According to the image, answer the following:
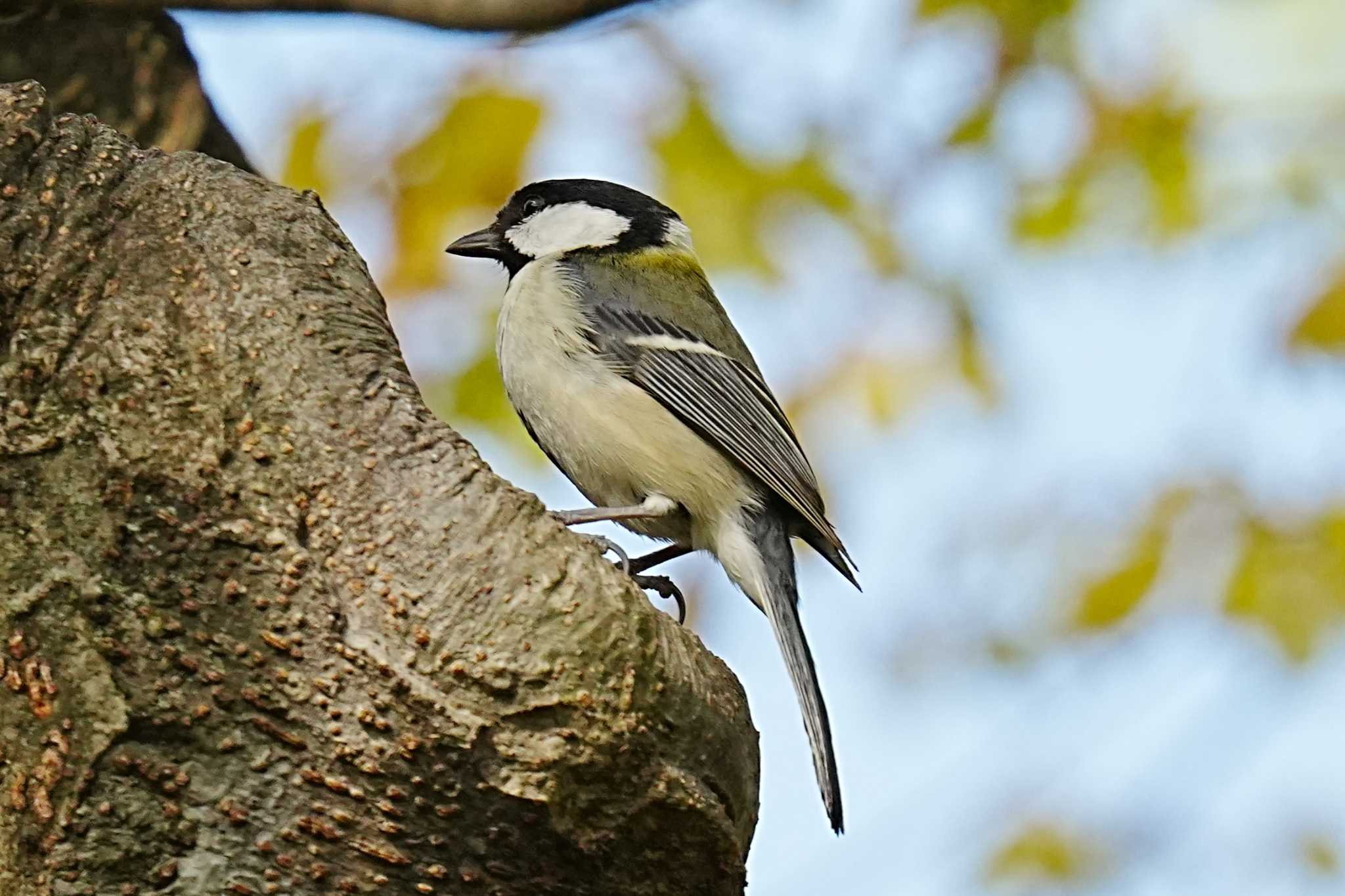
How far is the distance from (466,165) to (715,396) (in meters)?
1.25

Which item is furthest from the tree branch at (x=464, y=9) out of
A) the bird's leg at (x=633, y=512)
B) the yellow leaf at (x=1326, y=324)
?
the yellow leaf at (x=1326, y=324)

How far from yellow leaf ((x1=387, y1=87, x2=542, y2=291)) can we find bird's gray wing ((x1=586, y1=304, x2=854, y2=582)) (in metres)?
0.90

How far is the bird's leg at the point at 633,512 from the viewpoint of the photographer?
9.38 feet

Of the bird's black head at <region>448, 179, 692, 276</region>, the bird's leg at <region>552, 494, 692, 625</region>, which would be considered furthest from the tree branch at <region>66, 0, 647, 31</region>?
the bird's black head at <region>448, 179, 692, 276</region>

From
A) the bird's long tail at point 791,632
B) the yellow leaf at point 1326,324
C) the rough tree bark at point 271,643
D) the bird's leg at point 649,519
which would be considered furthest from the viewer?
the yellow leaf at point 1326,324

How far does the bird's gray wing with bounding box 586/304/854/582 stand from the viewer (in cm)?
290

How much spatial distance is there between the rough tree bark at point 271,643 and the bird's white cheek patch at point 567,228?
1.78 metres

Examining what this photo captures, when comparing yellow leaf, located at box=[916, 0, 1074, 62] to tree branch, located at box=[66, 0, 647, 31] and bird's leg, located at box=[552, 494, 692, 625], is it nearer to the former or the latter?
bird's leg, located at box=[552, 494, 692, 625]

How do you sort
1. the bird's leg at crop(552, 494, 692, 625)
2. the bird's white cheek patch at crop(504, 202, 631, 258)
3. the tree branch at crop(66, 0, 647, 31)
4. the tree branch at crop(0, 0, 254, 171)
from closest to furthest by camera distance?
the tree branch at crop(66, 0, 647, 31) < the tree branch at crop(0, 0, 254, 171) < the bird's leg at crop(552, 494, 692, 625) < the bird's white cheek patch at crop(504, 202, 631, 258)

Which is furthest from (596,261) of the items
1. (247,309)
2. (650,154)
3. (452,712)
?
(452,712)

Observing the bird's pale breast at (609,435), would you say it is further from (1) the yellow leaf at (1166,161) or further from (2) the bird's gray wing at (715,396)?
(1) the yellow leaf at (1166,161)

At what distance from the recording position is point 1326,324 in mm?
3709

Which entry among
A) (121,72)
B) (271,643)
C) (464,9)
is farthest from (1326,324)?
(271,643)

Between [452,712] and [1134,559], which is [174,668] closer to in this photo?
[452,712]
